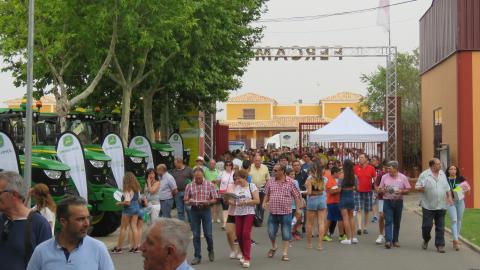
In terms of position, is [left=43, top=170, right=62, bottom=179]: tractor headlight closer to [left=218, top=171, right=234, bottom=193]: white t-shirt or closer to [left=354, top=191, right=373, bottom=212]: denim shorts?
[left=218, top=171, right=234, bottom=193]: white t-shirt

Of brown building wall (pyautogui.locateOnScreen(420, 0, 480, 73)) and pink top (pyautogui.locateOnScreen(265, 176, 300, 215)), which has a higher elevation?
brown building wall (pyautogui.locateOnScreen(420, 0, 480, 73))

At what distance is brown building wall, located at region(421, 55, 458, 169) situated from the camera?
26.3 m

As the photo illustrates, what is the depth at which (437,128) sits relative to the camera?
30344mm

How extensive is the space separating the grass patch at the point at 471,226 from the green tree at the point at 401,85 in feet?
82.2

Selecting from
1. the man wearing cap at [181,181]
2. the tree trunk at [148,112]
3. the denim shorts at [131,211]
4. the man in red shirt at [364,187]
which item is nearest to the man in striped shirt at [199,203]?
the denim shorts at [131,211]

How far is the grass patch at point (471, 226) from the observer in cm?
1633

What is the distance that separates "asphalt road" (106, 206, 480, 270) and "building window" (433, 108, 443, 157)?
13.8m

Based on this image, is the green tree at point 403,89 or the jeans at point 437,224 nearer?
the jeans at point 437,224

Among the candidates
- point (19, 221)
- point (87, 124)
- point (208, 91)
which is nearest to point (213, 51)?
point (208, 91)

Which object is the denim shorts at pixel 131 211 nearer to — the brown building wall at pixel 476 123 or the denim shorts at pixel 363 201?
the denim shorts at pixel 363 201

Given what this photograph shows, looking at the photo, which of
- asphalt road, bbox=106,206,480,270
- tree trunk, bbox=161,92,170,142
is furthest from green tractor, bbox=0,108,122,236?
tree trunk, bbox=161,92,170,142

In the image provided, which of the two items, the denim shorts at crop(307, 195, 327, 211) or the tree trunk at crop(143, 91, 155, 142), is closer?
the denim shorts at crop(307, 195, 327, 211)

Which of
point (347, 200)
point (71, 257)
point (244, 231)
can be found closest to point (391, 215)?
point (347, 200)

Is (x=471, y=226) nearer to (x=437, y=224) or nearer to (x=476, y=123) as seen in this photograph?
(x=437, y=224)
